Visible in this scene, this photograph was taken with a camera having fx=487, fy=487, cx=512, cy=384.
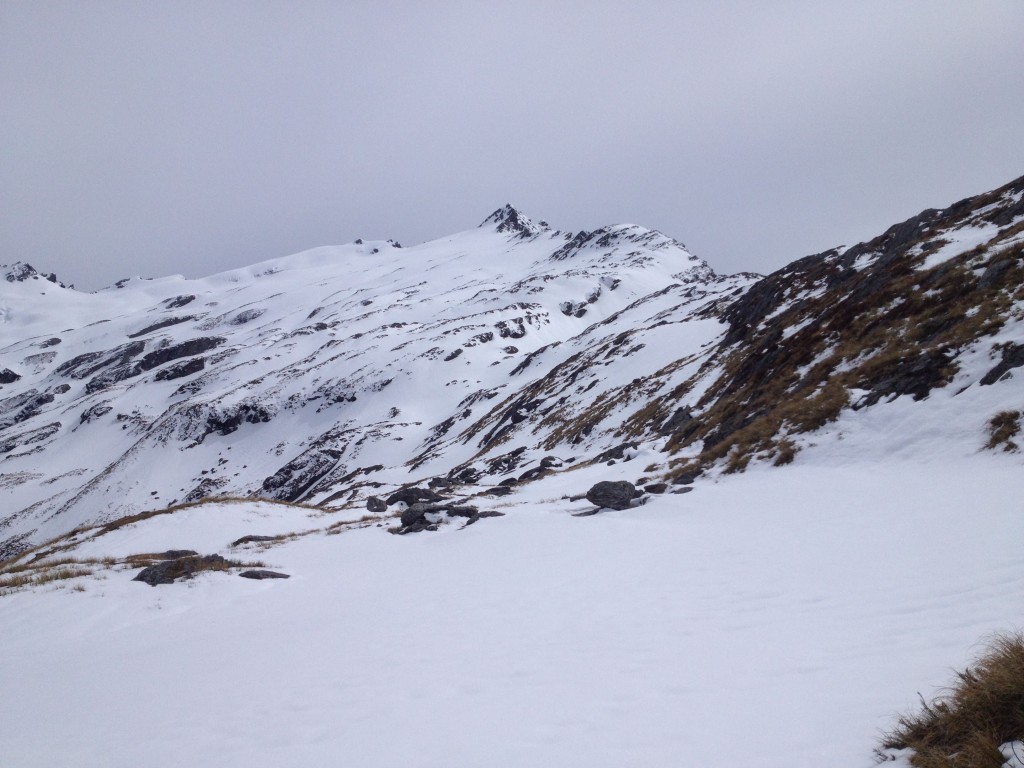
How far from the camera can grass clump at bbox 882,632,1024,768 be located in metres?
2.90

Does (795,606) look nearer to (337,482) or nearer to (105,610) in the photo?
(105,610)

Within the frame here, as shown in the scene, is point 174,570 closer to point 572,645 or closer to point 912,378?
point 572,645

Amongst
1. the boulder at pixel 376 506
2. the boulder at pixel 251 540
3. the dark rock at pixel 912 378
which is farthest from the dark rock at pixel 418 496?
the dark rock at pixel 912 378

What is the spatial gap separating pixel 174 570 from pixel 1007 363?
959 inches

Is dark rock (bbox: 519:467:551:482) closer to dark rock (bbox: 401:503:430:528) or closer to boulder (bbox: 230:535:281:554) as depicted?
dark rock (bbox: 401:503:430:528)

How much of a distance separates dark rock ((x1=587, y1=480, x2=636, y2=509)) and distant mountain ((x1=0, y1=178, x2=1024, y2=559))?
286 cm

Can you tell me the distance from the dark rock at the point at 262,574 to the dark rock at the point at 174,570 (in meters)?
1.21

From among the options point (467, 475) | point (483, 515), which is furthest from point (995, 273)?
point (467, 475)

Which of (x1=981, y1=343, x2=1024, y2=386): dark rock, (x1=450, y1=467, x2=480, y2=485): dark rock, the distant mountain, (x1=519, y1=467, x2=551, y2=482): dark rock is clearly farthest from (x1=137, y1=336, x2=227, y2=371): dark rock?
(x1=981, y1=343, x2=1024, y2=386): dark rock

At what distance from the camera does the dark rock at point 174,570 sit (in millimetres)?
13344

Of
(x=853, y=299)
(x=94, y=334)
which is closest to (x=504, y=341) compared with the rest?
(x=853, y=299)

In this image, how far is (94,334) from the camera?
19950 centimetres

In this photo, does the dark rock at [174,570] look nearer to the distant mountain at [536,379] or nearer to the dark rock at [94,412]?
the distant mountain at [536,379]

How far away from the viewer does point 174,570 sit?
1388 cm
